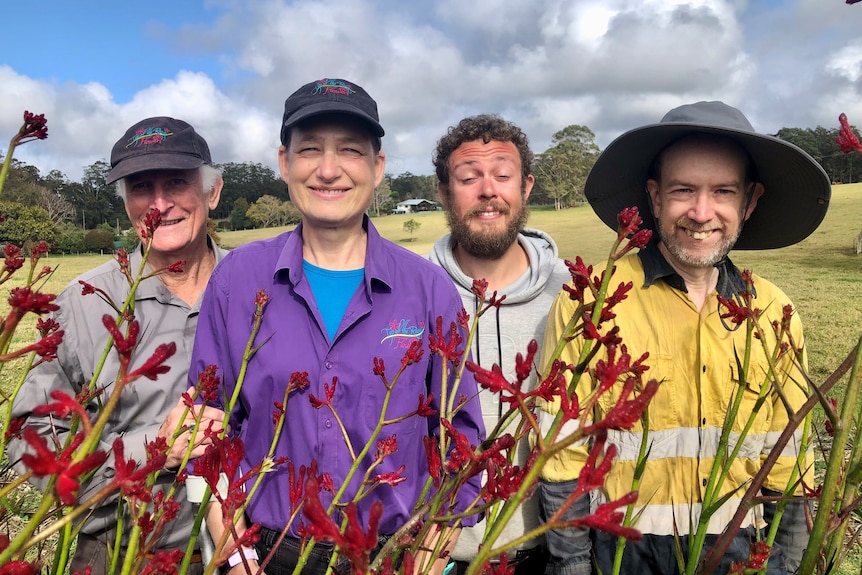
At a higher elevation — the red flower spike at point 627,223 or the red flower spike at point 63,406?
the red flower spike at point 627,223

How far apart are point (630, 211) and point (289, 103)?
6.64ft

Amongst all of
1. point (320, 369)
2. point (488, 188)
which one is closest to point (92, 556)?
point (320, 369)

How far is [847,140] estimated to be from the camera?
0.79m

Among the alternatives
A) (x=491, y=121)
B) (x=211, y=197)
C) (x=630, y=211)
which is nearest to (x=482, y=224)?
(x=491, y=121)

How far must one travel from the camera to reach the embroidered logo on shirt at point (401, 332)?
2.17 meters

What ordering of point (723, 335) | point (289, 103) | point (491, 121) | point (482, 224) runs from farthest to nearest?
point (491, 121) < point (482, 224) < point (289, 103) < point (723, 335)

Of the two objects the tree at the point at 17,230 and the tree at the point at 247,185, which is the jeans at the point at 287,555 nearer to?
the tree at the point at 17,230

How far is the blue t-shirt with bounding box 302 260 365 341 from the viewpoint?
234 cm

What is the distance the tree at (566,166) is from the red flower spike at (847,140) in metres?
75.7

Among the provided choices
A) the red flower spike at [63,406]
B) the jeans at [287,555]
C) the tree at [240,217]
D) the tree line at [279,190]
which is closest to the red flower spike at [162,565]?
the red flower spike at [63,406]

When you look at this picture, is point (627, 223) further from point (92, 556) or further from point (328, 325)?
point (92, 556)

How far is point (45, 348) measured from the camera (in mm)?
584

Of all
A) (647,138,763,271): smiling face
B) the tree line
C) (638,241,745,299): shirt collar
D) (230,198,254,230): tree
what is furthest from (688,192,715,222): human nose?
(230,198,254,230): tree

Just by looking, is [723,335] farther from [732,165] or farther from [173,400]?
[173,400]
